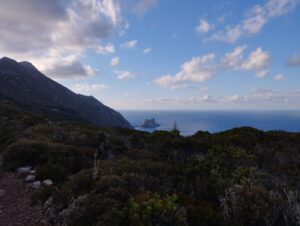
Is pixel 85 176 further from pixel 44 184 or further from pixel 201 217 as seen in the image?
pixel 201 217

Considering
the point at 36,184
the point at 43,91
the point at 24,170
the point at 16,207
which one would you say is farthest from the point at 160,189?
the point at 43,91

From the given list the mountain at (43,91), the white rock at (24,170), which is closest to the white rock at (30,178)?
the white rock at (24,170)

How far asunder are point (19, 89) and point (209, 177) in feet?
366

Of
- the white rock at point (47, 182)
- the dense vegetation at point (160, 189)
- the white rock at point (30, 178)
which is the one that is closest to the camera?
the dense vegetation at point (160, 189)

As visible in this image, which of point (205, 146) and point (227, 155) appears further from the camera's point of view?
point (205, 146)

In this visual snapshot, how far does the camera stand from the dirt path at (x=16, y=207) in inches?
195

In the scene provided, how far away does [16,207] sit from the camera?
563 centimetres

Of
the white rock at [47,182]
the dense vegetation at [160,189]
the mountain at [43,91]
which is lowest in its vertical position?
the white rock at [47,182]

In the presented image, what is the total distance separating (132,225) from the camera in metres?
3.92

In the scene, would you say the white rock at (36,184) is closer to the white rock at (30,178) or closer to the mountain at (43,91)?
the white rock at (30,178)

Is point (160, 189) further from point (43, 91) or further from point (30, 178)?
point (43, 91)

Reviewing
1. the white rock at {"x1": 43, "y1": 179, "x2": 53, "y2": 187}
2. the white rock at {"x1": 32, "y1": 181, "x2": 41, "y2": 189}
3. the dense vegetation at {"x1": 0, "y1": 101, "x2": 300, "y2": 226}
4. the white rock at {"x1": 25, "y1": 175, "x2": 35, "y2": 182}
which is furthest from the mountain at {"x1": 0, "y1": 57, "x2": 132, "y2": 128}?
the white rock at {"x1": 43, "y1": 179, "x2": 53, "y2": 187}

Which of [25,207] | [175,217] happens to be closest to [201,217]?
[175,217]

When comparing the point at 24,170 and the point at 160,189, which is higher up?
the point at 160,189
